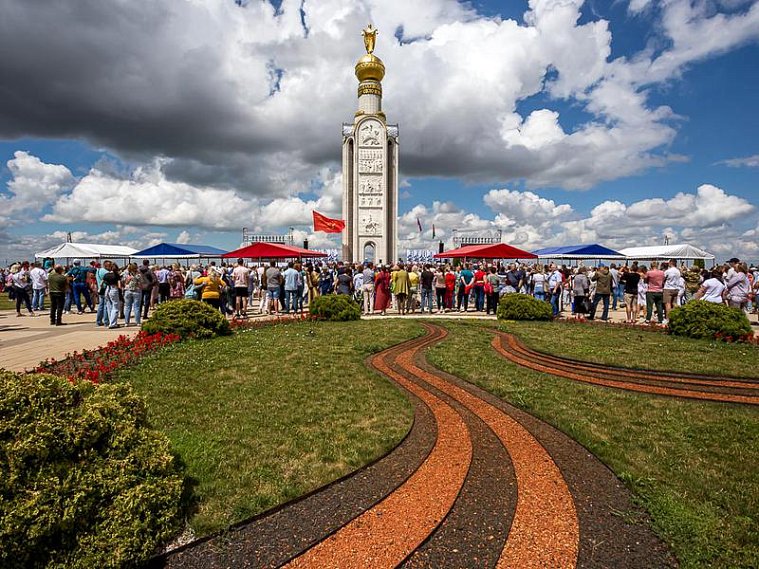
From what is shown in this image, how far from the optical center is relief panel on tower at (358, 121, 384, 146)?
45.8 m

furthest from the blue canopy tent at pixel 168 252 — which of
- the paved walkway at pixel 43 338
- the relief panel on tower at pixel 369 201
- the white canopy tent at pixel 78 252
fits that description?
the relief panel on tower at pixel 369 201

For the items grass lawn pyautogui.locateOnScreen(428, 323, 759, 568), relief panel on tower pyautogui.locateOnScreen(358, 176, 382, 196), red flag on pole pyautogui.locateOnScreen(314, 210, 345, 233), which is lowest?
grass lawn pyautogui.locateOnScreen(428, 323, 759, 568)

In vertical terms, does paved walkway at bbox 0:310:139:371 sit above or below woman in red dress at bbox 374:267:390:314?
below

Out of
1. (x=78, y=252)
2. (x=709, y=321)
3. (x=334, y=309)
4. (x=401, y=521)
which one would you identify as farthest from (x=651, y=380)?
(x=78, y=252)

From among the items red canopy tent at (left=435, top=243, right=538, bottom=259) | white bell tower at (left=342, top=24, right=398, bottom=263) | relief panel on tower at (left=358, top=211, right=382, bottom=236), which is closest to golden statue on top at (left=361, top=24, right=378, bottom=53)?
white bell tower at (left=342, top=24, right=398, bottom=263)

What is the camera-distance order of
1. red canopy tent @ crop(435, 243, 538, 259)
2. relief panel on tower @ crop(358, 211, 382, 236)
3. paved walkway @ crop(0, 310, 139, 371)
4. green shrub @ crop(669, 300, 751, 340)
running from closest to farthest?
paved walkway @ crop(0, 310, 139, 371), green shrub @ crop(669, 300, 751, 340), red canopy tent @ crop(435, 243, 538, 259), relief panel on tower @ crop(358, 211, 382, 236)

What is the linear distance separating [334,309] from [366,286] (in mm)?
3230

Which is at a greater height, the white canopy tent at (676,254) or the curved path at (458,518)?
the white canopy tent at (676,254)

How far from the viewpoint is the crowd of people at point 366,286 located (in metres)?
13.3

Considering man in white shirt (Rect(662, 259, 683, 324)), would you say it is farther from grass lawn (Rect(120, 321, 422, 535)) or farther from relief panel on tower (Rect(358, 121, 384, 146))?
relief panel on tower (Rect(358, 121, 384, 146))

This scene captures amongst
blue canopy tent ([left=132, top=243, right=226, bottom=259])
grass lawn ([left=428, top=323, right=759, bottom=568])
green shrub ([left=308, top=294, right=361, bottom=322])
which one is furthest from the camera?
blue canopy tent ([left=132, top=243, right=226, bottom=259])

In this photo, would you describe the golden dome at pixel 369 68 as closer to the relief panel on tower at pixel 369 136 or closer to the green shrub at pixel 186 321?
the relief panel on tower at pixel 369 136

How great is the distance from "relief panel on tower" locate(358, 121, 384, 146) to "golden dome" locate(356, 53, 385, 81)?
653cm

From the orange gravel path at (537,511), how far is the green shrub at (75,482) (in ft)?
8.27
